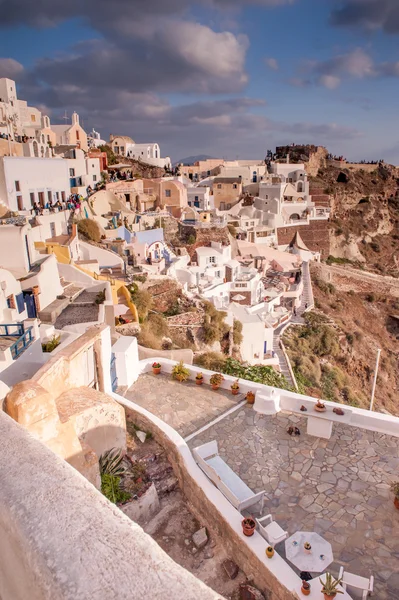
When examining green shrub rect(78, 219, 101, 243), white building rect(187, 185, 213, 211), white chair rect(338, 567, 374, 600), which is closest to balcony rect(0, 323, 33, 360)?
white chair rect(338, 567, 374, 600)

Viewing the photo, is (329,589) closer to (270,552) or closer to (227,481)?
(270,552)

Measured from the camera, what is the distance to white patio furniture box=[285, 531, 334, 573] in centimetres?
494

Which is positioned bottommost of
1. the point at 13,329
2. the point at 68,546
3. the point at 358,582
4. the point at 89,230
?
the point at 358,582

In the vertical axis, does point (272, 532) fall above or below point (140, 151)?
below

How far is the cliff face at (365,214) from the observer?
49.6m

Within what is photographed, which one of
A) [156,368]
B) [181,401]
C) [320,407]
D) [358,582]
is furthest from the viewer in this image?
[156,368]

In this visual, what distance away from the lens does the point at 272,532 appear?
5.25 m

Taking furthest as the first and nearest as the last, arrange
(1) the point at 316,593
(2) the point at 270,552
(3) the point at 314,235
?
(3) the point at 314,235 < (2) the point at 270,552 < (1) the point at 316,593

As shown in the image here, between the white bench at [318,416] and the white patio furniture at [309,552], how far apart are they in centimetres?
208

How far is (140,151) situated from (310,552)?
55930 millimetres

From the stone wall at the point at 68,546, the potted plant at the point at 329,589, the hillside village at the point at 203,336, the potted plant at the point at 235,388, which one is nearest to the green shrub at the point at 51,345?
the hillside village at the point at 203,336

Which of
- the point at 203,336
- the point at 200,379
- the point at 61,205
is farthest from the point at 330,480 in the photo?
the point at 61,205

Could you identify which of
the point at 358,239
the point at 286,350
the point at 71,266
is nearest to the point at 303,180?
the point at 358,239

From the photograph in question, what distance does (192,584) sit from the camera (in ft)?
5.27
